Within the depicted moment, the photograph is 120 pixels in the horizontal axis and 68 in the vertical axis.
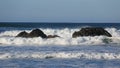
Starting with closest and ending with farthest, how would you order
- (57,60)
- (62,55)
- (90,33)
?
(57,60) < (62,55) < (90,33)

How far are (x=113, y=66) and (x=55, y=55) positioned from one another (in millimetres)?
4064

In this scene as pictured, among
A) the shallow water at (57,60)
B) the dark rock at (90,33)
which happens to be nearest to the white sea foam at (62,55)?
the shallow water at (57,60)

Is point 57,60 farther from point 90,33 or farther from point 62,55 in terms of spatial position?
point 90,33

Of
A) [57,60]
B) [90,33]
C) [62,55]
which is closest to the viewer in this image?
[57,60]

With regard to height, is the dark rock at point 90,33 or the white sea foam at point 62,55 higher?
the white sea foam at point 62,55

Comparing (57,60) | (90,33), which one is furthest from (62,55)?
(90,33)

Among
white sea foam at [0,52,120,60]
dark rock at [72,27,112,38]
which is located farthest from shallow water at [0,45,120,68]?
dark rock at [72,27,112,38]

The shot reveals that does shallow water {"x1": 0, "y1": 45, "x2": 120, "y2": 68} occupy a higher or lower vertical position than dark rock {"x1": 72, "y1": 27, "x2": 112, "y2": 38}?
higher

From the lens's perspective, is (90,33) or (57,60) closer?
(57,60)

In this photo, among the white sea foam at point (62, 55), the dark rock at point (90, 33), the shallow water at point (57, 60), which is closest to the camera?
the shallow water at point (57, 60)

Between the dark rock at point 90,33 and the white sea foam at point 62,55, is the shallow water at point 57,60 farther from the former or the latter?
the dark rock at point 90,33

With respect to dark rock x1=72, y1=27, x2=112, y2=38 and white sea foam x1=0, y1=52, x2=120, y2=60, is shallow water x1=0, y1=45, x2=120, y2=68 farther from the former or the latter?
dark rock x1=72, y1=27, x2=112, y2=38

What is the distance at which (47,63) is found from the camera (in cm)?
1784

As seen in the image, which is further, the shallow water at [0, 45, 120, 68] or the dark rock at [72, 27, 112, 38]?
the dark rock at [72, 27, 112, 38]
